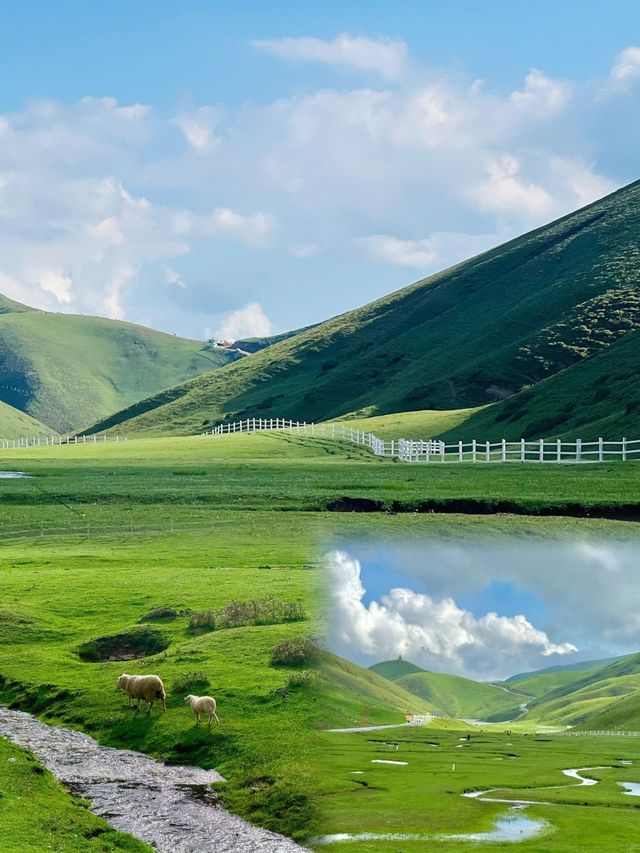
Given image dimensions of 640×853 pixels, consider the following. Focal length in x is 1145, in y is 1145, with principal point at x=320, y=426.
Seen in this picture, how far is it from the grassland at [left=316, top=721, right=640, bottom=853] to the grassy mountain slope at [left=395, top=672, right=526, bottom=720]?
25cm

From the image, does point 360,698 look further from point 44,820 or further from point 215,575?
point 215,575

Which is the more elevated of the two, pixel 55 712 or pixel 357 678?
pixel 357 678

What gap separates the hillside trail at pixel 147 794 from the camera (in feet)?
89.1

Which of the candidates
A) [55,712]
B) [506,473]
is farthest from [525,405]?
[55,712]

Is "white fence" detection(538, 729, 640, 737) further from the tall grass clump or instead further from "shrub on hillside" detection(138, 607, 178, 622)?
"shrub on hillside" detection(138, 607, 178, 622)

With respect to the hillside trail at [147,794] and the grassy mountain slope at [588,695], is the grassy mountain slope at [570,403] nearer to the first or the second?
the hillside trail at [147,794]

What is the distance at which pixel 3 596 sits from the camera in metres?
59.4

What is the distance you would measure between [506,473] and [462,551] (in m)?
63.4

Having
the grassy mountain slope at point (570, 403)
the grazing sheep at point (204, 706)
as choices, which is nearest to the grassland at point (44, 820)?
the grazing sheep at point (204, 706)

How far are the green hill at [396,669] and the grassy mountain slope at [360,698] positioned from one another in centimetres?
6

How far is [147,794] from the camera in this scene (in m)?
32.2

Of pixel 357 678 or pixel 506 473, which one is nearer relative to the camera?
pixel 357 678

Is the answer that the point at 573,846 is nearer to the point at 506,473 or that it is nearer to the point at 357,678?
the point at 357,678

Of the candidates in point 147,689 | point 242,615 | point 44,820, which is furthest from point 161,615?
point 44,820
